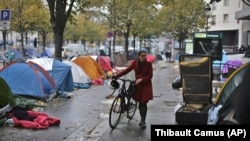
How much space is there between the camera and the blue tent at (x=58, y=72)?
15828 millimetres

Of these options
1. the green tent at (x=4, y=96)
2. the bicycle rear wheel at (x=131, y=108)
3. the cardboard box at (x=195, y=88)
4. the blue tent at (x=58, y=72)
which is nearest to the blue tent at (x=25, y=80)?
the blue tent at (x=58, y=72)

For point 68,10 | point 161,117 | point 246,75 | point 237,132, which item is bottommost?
point 161,117

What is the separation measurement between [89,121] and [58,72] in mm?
5875

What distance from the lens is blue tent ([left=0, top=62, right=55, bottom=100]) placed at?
13.3 meters

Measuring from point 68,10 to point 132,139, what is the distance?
11.9 m

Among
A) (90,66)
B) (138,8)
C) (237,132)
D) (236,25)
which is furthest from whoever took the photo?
(236,25)

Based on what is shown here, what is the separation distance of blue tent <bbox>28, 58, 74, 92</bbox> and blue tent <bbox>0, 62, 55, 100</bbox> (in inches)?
68.4

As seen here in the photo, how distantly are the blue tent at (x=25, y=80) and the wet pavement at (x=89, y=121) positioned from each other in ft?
1.55

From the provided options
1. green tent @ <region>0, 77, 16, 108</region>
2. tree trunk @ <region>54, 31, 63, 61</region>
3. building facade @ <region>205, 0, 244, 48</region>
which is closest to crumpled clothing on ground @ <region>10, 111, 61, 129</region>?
green tent @ <region>0, 77, 16, 108</region>

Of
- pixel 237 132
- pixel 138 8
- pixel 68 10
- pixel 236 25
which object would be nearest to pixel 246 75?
pixel 237 132

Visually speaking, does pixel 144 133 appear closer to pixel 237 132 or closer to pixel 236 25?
pixel 237 132

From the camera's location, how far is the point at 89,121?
1059cm

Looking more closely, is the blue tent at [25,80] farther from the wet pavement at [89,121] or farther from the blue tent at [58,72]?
the blue tent at [58,72]

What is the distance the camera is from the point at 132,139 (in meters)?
8.55
